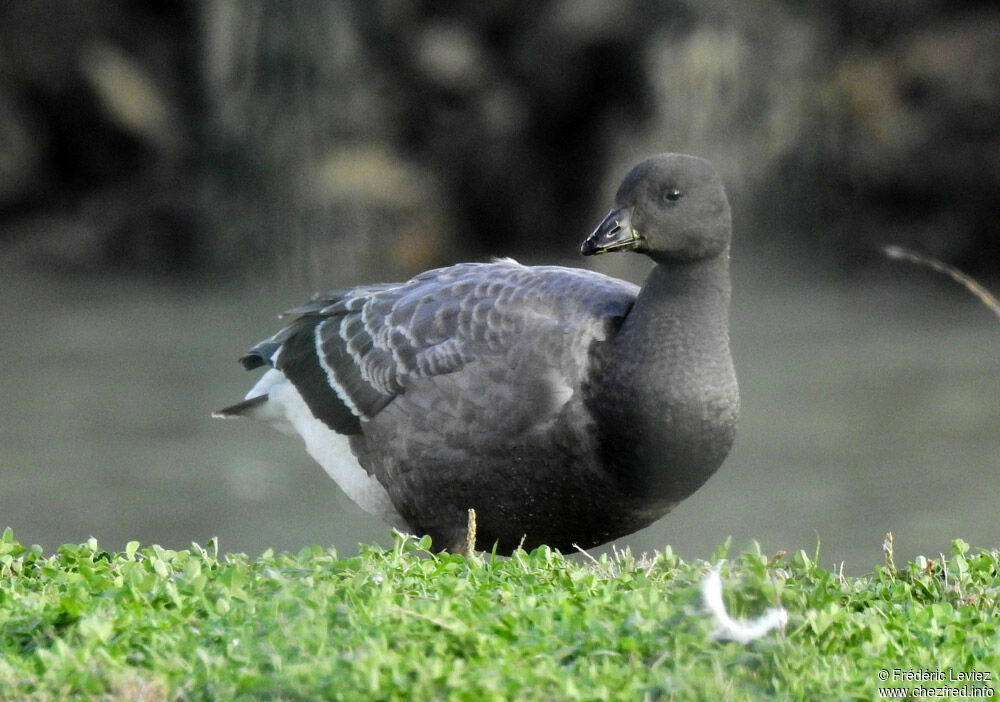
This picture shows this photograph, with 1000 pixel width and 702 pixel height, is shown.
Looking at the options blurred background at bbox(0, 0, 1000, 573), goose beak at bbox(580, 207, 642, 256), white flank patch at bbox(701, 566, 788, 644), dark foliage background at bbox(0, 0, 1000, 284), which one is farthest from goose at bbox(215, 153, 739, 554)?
dark foliage background at bbox(0, 0, 1000, 284)

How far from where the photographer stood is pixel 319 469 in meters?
13.5

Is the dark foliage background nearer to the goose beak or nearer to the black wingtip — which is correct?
the black wingtip

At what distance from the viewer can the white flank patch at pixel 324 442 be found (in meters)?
6.25

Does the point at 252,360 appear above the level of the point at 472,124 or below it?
below

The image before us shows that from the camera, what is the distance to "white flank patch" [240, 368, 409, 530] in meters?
6.25

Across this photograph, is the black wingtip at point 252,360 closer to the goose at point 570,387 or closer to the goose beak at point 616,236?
the goose at point 570,387

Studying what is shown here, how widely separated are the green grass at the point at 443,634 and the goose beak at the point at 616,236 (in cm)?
146

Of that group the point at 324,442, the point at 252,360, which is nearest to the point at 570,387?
the point at 324,442

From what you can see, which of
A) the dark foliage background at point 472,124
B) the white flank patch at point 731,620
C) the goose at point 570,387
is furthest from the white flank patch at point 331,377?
the dark foliage background at point 472,124

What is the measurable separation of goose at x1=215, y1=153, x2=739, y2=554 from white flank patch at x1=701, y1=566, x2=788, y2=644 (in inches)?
66.3

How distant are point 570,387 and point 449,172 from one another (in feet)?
36.4

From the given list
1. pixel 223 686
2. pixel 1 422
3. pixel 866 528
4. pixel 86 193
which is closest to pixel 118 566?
pixel 223 686

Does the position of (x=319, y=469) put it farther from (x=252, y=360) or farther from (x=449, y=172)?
(x=252, y=360)

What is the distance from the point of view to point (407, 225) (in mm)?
16031
